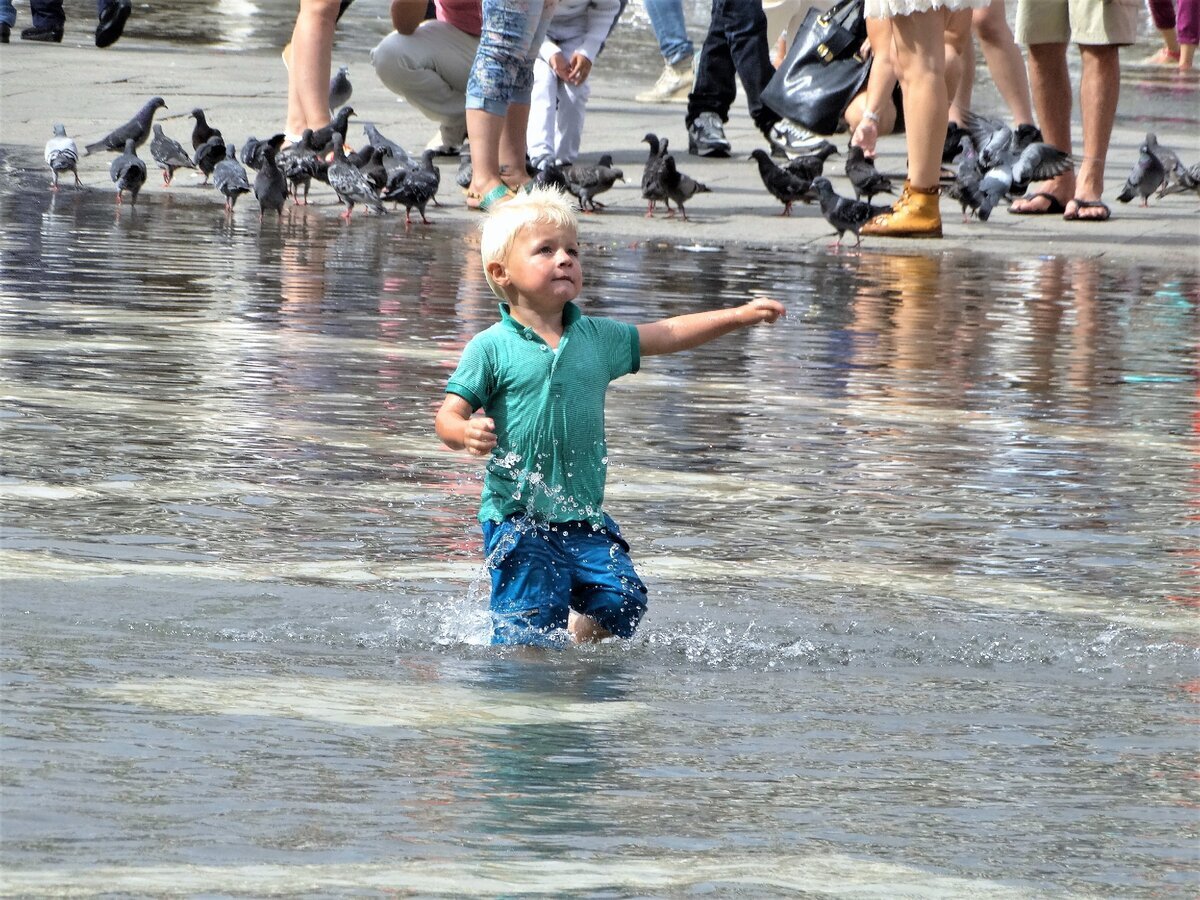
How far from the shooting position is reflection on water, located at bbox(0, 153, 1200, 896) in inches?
129

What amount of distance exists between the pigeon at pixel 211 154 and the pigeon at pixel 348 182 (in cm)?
89

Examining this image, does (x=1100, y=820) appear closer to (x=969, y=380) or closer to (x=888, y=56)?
(x=969, y=380)

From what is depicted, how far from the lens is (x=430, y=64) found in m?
14.5

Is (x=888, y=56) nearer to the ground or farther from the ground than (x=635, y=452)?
farther from the ground

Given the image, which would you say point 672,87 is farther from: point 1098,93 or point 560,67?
point 1098,93

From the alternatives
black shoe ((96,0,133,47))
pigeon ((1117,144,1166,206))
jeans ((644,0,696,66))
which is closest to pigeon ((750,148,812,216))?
pigeon ((1117,144,1166,206))

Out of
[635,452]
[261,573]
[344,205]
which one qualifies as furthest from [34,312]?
[344,205]

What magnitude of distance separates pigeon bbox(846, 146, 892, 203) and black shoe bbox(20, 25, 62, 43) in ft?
35.5

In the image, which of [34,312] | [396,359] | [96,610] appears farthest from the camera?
[34,312]

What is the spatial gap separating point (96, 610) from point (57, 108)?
1296 centimetres

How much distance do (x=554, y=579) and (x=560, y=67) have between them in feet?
30.0

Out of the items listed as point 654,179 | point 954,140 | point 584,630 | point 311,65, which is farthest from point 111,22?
point 584,630

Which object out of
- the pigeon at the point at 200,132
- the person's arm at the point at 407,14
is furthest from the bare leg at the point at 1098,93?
the pigeon at the point at 200,132

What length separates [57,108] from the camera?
1702 cm
